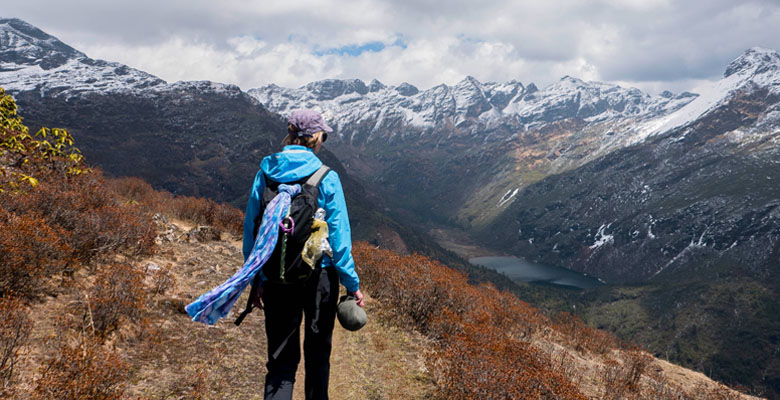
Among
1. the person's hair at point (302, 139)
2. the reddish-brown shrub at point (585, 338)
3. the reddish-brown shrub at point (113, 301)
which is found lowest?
the reddish-brown shrub at point (585, 338)

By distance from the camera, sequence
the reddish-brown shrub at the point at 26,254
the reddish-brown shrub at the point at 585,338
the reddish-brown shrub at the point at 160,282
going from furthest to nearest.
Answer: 1. the reddish-brown shrub at the point at 585,338
2. the reddish-brown shrub at the point at 160,282
3. the reddish-brown shrub at the point at 26,254

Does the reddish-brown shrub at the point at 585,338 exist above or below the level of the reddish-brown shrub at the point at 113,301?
below

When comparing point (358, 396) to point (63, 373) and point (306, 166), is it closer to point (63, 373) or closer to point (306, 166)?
point (63, 373)

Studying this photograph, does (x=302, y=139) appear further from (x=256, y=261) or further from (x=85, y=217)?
(x=85, y=217)

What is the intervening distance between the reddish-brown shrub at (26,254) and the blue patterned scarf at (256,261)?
4.20 m

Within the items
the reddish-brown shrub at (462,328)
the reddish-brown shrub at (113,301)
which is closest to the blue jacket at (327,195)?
the reddish-brown shrub at (462,328)

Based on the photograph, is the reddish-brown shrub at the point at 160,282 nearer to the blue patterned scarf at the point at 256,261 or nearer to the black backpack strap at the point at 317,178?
the blue patterned scarf at the point at 256,261

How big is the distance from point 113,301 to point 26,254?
150 cm

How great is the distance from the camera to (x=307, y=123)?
4008 mm

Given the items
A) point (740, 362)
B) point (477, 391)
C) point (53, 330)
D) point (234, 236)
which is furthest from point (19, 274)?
point (740, 362)

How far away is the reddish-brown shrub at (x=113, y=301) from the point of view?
591cm

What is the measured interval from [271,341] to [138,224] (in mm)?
7914

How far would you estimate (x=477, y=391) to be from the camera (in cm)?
588

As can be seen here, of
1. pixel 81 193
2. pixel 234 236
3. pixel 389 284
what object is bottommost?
pixel 234 236
